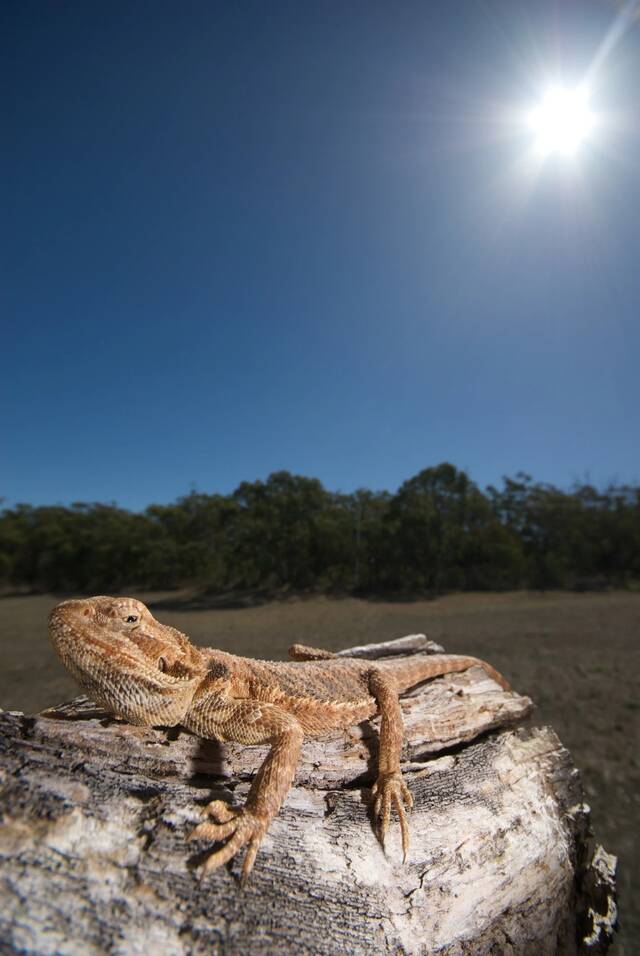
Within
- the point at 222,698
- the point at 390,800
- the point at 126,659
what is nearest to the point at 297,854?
the point at 390,800

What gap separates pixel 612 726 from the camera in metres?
7.32

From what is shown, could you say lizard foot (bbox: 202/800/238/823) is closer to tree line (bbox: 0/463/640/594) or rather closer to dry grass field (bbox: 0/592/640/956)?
dry grass field (bbox: 0/592/640/956)

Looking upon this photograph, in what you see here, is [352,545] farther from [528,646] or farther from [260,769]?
[260,769]

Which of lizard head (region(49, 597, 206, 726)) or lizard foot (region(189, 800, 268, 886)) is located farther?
lizard head (region(49, 597, 206, 726))

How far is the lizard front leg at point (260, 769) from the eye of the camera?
6.13ft

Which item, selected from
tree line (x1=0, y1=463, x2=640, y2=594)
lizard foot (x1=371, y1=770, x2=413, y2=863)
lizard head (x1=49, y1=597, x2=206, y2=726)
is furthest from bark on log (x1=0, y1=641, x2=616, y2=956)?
tree line (x1=0, y1=463, x2=640, y2=594)

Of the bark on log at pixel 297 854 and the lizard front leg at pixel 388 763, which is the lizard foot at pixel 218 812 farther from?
the lizard front leg at pixel 388 763

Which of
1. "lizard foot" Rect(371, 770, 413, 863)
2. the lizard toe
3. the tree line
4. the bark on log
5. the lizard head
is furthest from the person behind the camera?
the tree line

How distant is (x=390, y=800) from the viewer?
2.43m

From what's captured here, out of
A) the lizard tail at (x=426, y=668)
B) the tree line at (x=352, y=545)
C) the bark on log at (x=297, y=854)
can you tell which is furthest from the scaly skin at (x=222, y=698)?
the tree line at (x=352, y=545)

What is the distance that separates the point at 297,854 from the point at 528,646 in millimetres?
12348

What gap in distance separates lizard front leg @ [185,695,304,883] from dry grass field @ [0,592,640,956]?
3.65m

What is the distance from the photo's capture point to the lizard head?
6.88 ft

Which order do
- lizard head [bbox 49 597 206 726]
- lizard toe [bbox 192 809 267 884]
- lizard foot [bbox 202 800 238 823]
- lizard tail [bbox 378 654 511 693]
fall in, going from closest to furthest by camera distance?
lizard toe [bbox 192 809 267 884] < lizard foot [bbox 202 800 238 823] < lizard head [bbox 49 597 206 726] < lizard tail [bbox 378 654 511 693]
